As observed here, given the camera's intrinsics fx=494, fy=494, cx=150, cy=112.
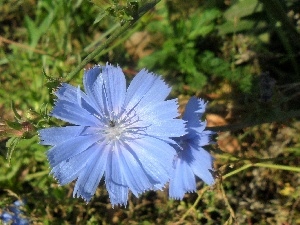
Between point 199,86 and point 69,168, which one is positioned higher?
point 199,86

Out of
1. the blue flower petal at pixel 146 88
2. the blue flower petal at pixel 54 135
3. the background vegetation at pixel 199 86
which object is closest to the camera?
the blue flower petal at pixel 54 135

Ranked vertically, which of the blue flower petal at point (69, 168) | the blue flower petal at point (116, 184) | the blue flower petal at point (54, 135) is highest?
the blue flower petal at point (54, 135)

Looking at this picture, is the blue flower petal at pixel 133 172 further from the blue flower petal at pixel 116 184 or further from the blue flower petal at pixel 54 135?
the blue flower petal at pixel 54 135

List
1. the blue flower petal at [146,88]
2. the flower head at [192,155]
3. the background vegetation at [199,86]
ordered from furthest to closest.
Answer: the background vegetation at [199,86]
the flower head at [192,155]
the blue flower petal at [146,88]

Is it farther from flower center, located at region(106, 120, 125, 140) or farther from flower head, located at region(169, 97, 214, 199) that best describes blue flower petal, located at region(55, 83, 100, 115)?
flower head, located at region(169, 97, 214, 199)

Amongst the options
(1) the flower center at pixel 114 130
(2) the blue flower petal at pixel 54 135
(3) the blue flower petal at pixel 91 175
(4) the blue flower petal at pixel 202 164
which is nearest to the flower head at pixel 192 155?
(4) the blue flower petal at pixel 202 164

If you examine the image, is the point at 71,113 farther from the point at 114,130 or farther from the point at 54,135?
the point at 114,130

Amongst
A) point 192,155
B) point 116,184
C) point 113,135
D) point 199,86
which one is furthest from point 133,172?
point 199,86

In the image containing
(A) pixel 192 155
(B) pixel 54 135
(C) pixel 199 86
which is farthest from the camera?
(C) pixel 199 86
